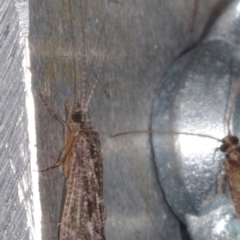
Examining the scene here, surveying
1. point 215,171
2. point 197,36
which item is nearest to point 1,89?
point 215,171

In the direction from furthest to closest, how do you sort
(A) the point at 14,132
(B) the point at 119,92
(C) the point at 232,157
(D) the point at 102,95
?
(C) the point at 232,157 → (B) the point at 119,92 → (D) the point at 102,95 → (A) the point at 14,132

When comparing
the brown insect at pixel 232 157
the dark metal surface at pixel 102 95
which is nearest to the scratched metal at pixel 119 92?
the dark metal surface at pixel 102 95

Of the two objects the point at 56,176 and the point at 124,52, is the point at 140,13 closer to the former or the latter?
the point at 124,52

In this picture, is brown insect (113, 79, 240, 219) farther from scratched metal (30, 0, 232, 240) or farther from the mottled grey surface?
the mottled grey surface

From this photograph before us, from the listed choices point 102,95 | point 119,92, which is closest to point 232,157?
point 119,92

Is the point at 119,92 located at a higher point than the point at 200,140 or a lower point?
higher

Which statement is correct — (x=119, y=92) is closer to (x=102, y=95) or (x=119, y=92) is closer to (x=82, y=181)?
(x=102, y=95)
